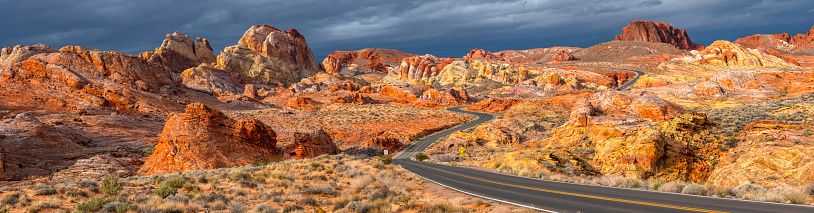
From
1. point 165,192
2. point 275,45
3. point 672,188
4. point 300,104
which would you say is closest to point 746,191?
point 672,188

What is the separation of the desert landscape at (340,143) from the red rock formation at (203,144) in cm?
11

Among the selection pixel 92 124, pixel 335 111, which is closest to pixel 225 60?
pixel 335 111

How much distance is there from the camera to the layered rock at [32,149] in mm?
25547

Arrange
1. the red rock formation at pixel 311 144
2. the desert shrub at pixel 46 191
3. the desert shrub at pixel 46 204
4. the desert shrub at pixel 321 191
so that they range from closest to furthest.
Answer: the desert shrub at pixel 46 204
the desert shrub at pixel 46 191
the desert shrub at pixel 321 191
the red rock formation at pixel 311 144

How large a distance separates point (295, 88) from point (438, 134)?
64649mm

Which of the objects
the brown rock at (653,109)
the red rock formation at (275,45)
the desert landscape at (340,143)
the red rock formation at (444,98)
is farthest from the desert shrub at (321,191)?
the red rock formation at (275,45)

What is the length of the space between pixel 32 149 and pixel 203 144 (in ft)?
40.4

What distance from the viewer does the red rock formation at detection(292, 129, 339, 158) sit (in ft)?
118

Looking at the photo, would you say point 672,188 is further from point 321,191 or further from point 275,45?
point 275,45

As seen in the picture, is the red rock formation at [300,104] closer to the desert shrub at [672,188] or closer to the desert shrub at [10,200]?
the desert shrub at [10,200]

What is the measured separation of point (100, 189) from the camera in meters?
15.8

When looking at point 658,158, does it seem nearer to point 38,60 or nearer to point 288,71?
point 38,60

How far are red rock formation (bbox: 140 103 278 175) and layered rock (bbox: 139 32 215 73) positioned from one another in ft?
334

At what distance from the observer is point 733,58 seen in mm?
139000
